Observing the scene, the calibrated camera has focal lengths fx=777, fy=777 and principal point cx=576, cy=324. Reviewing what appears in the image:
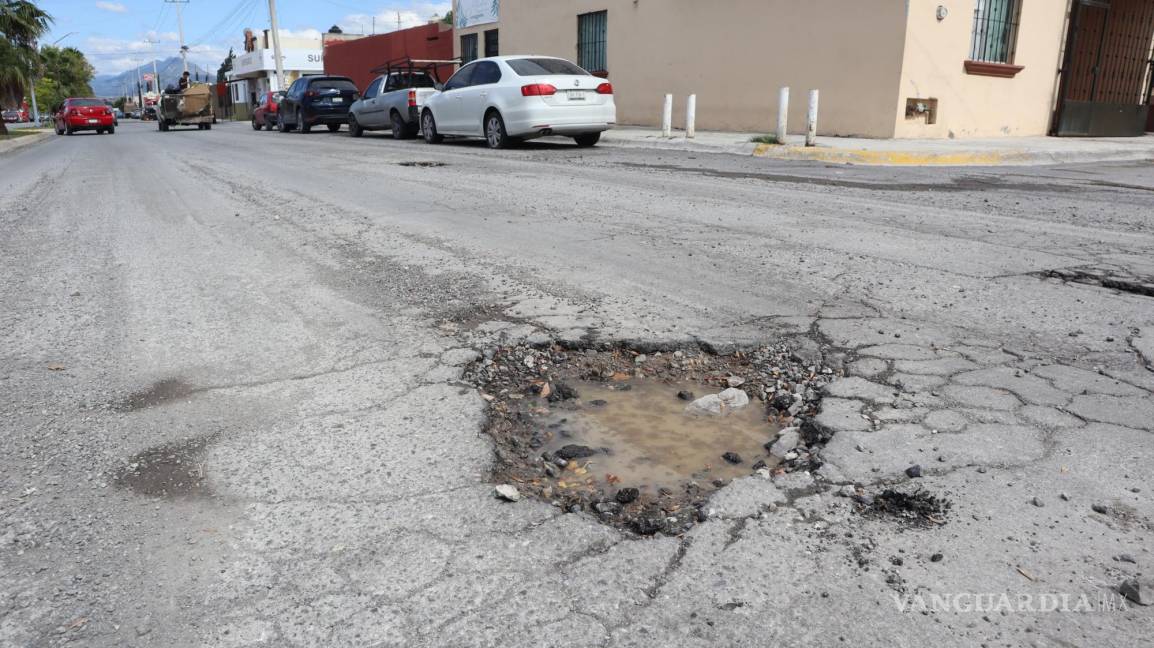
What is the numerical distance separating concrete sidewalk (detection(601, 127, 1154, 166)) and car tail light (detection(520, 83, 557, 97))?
7.98ft

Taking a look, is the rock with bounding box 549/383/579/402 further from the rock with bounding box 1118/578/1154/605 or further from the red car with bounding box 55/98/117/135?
the red car with bounding box 55/98/117/135

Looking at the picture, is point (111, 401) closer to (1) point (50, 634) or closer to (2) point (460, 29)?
(1) point (50, 634)

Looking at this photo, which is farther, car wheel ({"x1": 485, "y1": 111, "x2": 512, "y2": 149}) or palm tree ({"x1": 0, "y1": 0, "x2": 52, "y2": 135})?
palm tree ({"x1": 0, "y1": 0, "x2": 52, "y2": 135})

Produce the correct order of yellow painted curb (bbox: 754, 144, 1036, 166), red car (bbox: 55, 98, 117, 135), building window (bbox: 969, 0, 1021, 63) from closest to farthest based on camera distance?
yellow painted curb (bbox: 754, 144, 1036, 166) < building window (bbox: 969, 0, 1021, 63) < red car (bbox: 55, 98, 117, 135)

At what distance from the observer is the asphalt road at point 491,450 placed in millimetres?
1837

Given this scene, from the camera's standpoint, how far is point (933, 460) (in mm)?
2484

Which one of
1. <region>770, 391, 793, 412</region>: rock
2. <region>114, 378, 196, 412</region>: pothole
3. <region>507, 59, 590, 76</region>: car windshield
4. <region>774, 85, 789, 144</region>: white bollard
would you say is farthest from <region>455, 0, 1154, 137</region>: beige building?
<region>114, 378, 196, 412</region>: pothole

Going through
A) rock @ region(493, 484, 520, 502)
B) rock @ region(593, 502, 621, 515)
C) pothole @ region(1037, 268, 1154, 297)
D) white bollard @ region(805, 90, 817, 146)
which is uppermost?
white bollard @ region(805, 90, 817, 146)

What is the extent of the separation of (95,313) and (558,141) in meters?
12.6

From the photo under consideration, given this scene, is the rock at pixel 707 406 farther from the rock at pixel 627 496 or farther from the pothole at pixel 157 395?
the pothole at pixel 157 395

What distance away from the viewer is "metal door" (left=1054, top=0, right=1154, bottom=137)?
16.5 meters

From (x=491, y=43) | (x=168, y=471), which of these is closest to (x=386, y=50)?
Answer: (x=491, y=43)

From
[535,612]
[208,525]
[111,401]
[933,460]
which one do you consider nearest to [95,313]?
[111,401]

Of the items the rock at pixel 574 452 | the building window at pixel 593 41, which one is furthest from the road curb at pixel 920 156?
the rock at pixel 574 452
